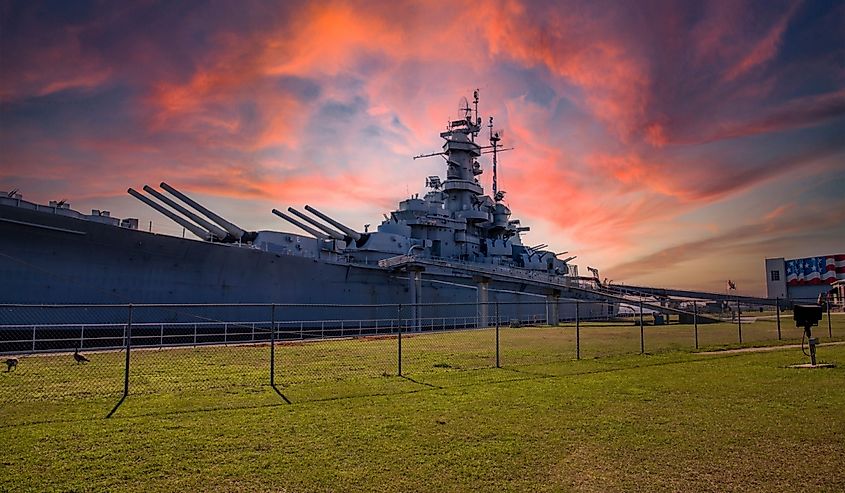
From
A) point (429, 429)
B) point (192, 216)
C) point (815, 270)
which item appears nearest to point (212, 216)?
point (192, 216)

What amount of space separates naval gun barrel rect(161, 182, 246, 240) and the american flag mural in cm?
7256

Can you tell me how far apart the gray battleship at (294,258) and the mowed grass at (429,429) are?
10.2 feet

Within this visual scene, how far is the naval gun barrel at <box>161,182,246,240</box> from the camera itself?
32125 millimetres

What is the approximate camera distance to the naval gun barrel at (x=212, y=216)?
105 feet

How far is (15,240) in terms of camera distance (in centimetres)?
2181

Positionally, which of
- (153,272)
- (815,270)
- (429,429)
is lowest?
(429,429)

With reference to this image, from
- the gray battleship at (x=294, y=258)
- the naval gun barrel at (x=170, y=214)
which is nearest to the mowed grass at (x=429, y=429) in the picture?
the gray battleship at (x=294, y=258)

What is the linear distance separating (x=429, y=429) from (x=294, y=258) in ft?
87.3

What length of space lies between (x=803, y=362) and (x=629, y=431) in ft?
30.9

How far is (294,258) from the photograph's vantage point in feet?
105

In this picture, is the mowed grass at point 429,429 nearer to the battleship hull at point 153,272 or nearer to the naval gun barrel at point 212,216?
the battleship hull at point 153,272

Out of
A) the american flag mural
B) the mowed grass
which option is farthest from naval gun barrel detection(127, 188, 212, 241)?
the american flag mural

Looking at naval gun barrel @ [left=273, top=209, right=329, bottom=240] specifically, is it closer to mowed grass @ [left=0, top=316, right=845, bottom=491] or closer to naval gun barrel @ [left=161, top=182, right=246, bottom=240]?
naval gun barrel @ [left=161, top=182, right=246, bottom=240]

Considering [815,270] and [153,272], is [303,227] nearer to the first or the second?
[153,272]
